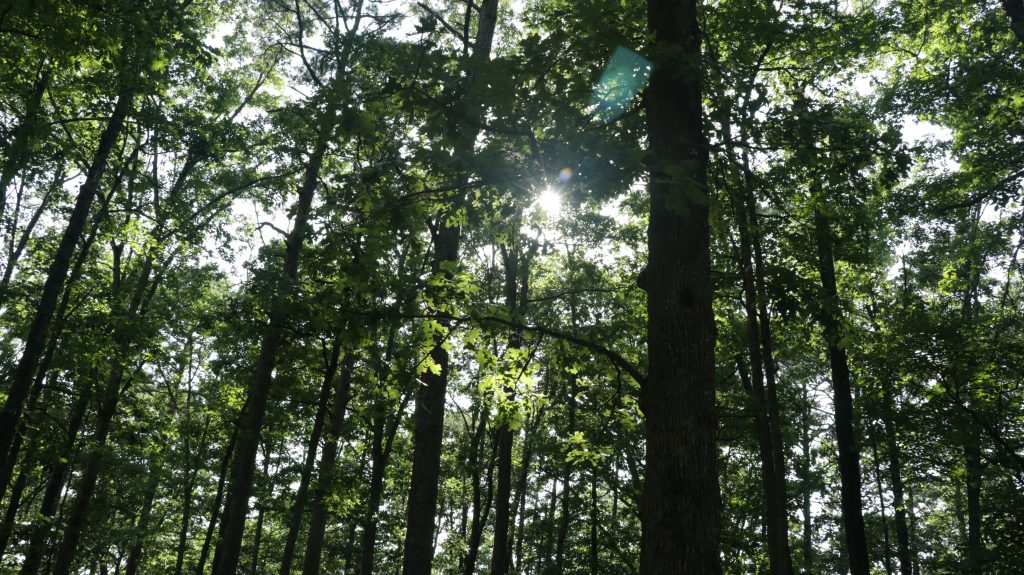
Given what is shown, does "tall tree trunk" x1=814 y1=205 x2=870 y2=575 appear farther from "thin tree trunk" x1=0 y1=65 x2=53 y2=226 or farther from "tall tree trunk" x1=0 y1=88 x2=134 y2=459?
"thin tree trunk" x1=0 y1=65 x2=53 y2=226

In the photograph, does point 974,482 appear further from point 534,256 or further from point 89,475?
point 89,475

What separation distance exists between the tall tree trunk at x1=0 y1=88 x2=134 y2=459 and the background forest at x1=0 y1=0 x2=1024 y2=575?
0.05 meters

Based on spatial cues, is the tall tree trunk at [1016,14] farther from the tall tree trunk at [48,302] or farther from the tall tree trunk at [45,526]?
the tall tree trunk at [45,526]

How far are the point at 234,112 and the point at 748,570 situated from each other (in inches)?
797

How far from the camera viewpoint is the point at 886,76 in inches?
558

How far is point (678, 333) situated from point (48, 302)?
34.0 feet

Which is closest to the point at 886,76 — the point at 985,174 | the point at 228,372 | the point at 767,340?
the point at 985,174

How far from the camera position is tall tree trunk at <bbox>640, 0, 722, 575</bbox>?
4.07 metres

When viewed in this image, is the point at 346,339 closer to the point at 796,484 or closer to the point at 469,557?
the point at 469,557

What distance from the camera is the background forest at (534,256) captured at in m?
5.06

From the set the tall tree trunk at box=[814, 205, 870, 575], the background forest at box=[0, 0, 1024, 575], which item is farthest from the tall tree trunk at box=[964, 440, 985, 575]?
the tall tree trunk at box=[814, 205, 870, 575]

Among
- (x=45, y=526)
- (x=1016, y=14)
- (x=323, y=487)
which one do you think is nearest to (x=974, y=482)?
(x=1016, y=14)

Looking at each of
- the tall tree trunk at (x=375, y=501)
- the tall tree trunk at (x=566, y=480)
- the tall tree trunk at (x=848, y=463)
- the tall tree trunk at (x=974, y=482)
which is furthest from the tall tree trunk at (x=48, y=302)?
the tall tree trunk at (x=974, y=482)

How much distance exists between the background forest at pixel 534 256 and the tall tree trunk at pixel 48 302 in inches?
2.0
